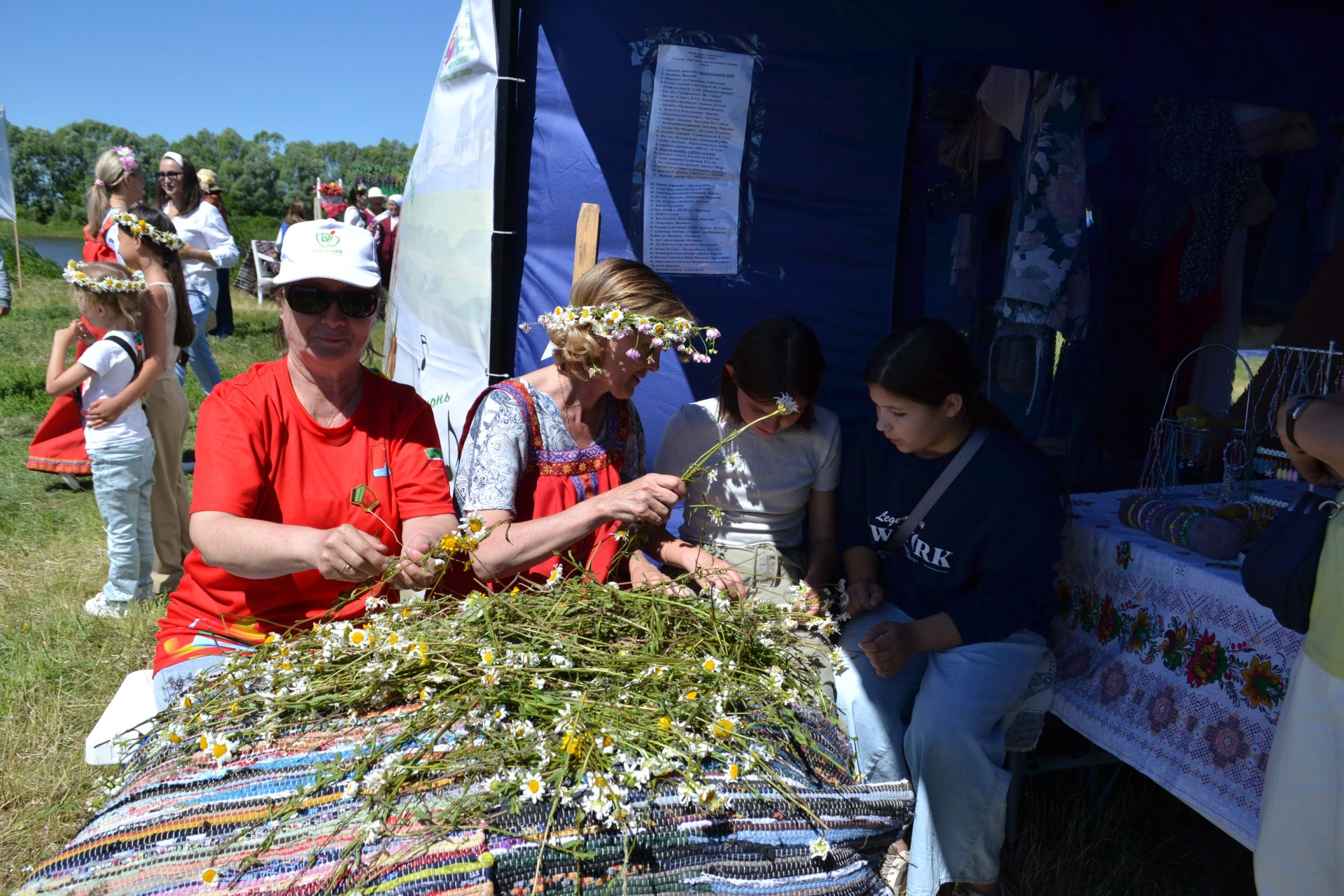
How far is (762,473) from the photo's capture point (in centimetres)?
277

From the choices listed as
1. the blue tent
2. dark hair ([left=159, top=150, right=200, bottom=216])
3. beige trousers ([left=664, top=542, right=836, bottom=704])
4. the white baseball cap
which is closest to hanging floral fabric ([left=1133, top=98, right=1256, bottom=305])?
the blue tent

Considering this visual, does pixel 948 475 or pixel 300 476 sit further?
pixel 948 475

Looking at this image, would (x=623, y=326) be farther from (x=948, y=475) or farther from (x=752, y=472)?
(x=948, y=475)

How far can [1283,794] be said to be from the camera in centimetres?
171

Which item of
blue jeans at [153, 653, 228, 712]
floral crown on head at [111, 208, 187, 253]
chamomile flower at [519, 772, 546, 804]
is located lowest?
blue jeans at [153, 653, 228, 712]

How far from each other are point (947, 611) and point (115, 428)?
3.64 m

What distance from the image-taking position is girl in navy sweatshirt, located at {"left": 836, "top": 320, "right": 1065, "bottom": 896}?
7.16 feet

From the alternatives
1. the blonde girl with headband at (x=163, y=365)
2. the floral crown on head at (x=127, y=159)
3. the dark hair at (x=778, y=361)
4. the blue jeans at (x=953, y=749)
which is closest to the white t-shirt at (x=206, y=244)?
the floral crown on head at (x=127, y=159)

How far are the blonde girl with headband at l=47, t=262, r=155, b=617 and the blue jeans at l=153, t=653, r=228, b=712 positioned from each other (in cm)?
233

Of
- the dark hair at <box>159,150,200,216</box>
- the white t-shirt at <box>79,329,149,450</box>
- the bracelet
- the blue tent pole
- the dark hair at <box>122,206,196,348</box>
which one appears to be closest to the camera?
the bracelet

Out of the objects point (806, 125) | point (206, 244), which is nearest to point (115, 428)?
point (806, 125)

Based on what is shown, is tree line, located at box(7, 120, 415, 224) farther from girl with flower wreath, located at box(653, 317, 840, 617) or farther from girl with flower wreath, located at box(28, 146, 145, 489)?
girl with flower wreath, located at box(653, 317, 840, 617)

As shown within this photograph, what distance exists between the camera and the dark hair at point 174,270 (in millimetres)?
4371

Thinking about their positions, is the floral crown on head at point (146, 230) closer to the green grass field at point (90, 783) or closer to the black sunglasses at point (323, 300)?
the green grass field at point (90, 783)
